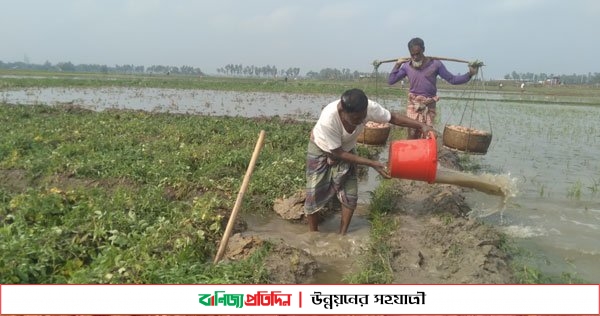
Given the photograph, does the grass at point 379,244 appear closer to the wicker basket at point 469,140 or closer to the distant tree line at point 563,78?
the wicker basket at point 469,140

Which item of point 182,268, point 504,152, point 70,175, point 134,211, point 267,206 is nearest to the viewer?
point 182,268

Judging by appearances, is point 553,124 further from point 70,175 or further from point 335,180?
point 70,175

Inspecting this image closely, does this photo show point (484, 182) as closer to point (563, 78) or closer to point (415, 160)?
point (415, 160)

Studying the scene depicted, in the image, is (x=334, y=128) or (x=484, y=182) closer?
(x=334, y=128)

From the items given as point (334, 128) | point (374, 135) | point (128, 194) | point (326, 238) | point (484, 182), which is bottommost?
point (326, 238)

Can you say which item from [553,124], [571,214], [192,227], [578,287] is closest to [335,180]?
[192,227]

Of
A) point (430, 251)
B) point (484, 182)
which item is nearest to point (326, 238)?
point (430, 251)

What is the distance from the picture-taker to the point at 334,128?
12.4 feet

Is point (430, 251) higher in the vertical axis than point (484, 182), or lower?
lower

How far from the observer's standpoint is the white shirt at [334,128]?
12.4 ft

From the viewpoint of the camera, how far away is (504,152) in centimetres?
872

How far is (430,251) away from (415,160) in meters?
0.76

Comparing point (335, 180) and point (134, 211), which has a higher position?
point (335, 180)

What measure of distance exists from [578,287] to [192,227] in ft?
8.97
